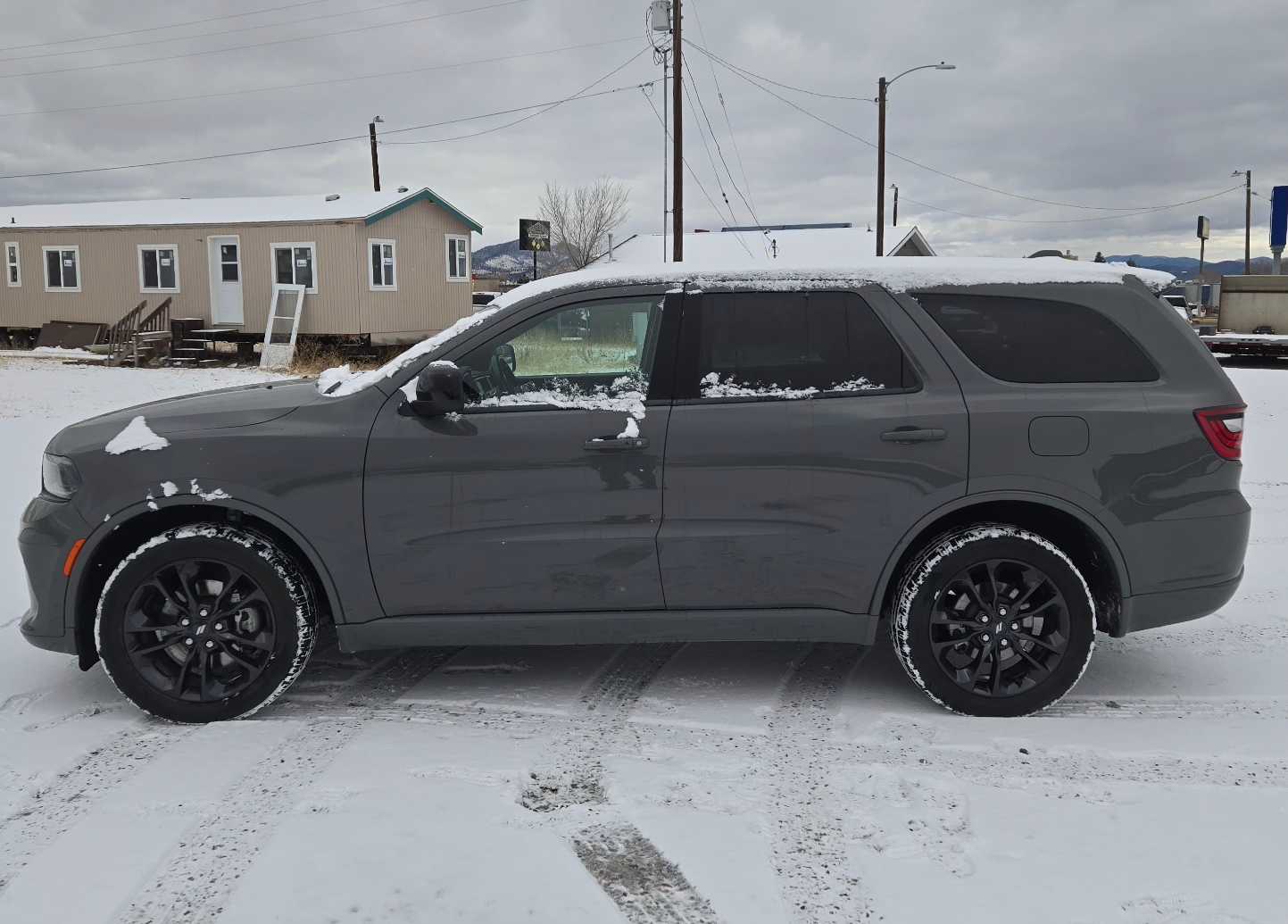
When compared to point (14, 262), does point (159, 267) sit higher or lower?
lower

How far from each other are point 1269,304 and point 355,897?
27943 mm

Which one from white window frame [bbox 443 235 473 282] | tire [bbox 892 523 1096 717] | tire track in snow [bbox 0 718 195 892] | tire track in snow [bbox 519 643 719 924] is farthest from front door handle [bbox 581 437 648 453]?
white window frame [bbox 443 235 473 282]

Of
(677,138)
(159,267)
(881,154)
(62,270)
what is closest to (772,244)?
(881,154)

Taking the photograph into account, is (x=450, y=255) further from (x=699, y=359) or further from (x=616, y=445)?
(x=616, y=445)

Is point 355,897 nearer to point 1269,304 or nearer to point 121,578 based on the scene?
point 121,578

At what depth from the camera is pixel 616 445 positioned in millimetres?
4059

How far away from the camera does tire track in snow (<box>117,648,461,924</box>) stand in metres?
2.91

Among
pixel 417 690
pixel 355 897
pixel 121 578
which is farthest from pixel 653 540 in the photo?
pixel 121 578

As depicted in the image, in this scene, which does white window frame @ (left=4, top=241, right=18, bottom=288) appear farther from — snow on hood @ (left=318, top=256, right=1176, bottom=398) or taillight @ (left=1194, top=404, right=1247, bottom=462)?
taillight @ (left=1194, top=404, right=1247, bottom=462)

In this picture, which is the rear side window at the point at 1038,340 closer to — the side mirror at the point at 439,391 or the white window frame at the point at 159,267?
the side mirror at the point at 439,391

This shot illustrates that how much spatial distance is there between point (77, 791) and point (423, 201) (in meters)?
26.2

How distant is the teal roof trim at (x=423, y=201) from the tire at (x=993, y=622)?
931 inches

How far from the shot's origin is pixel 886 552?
4137 millimetres

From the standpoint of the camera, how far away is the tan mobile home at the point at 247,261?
26125 mm
